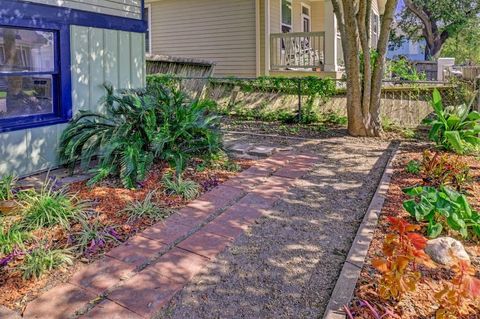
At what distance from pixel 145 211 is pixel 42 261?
3.44ft

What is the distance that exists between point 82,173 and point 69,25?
1814mm

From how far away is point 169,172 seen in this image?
4672 millimetres

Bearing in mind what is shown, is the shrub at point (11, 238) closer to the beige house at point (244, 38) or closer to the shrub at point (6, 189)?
the shrub at point (6, 189)

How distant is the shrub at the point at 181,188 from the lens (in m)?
4.11

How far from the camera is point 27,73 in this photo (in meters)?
4.76

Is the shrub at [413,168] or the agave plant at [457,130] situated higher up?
the agave plant at [457,130]

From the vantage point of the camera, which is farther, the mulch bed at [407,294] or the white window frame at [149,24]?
Result: the white window frame at [149,24]

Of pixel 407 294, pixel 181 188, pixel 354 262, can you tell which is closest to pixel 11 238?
pixel 181 188

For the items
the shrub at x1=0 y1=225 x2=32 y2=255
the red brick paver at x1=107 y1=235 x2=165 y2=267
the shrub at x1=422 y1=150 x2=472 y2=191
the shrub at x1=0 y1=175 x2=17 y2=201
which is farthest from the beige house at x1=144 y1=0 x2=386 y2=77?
the shrub at x1=0 y1=225 x2=32 y2=255

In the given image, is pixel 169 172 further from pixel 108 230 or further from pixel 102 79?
pixel 102 79

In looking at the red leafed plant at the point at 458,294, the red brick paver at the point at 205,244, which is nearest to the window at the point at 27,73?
the red brick paver at the point at 205,244

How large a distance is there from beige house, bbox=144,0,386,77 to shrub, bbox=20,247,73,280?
930 centimetres

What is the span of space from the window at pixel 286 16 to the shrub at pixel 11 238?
1137 cm

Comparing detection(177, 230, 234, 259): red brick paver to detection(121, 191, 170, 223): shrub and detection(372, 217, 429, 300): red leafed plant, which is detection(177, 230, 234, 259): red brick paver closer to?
detection(121, 191, 170, 223): shrub
